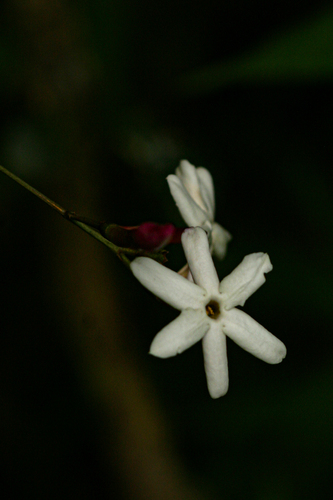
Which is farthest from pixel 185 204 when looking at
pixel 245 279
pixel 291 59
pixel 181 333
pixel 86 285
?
pixel 86 285

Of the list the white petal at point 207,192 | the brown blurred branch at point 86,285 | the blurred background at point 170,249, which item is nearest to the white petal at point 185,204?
the white petal at point 207,192

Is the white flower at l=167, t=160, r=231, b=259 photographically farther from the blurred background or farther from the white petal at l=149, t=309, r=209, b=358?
the blurred background

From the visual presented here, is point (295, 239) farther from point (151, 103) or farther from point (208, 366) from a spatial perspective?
point (208, 366)

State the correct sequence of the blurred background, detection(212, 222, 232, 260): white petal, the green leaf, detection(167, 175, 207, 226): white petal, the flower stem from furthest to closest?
the blurred background, the green leaf, detection(212, 222, 232, 260): white petal, detection(167, 175, 207, 226): white petal, the flower stem

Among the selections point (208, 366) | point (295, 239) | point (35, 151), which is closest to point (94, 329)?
point (35, 151)

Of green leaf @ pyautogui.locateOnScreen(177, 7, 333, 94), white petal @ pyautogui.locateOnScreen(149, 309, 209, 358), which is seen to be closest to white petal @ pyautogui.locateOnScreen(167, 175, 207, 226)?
white petal @ pyautogui.locateOnScreen(149, 309, 209, 358)

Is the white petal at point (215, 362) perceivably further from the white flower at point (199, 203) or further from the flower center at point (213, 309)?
the white flower at point (199, 203)

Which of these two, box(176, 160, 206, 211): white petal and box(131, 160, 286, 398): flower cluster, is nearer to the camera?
box(131, 160, 286, 398): flower cluster
